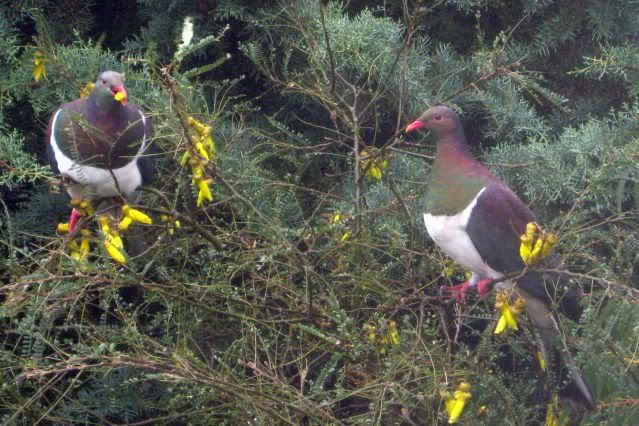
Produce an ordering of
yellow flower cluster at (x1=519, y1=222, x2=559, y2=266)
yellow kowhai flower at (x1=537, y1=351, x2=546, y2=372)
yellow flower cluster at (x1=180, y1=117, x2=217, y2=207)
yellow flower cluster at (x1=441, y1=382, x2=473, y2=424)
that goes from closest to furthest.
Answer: yellow flower cluster at (x1=519, y1=222, x2=559, y2=266) < yellow flower cluster at (x1=441, y1=382, x2=473, y2=424) < yellow flower cluster at (x1=180, y1=117, x2=217, y2=207) < yellow kowhai flower at (x1=537, y1=351, x2=546, y2=372)

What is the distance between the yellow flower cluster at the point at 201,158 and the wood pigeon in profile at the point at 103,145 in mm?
387

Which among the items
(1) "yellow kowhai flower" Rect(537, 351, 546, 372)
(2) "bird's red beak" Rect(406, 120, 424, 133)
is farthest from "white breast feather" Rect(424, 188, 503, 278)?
(1) "yellow kowhai flower" Rect(537, 351, 546, 372)

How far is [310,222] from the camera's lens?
2.76 m

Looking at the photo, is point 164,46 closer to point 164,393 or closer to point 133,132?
point 133,132

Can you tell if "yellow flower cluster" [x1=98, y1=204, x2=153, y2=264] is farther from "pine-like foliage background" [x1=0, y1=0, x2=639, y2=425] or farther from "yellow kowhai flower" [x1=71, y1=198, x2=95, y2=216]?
"yellow kowhai flower" [x1=71, y1=198, x2=95, y2=216]

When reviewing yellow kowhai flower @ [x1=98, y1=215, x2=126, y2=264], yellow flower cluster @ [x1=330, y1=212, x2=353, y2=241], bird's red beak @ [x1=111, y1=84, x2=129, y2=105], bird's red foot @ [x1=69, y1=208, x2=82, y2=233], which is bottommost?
bird's red foot @ [x1=69, y1=208, x2=82, y2=233]

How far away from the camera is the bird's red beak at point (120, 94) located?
2314 mm

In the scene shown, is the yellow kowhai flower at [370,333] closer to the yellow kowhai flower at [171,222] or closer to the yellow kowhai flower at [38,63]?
the yellow kowhai flower at [171,222]

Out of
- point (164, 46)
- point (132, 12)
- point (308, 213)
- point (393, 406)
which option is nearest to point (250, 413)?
point (393, 406)

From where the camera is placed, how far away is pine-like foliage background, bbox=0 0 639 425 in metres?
1.92

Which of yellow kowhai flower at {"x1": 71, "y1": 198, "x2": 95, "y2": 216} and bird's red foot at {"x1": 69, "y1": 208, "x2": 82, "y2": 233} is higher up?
yellow kowhai flower at {"x1": 71, "y1": 198, "x2": 95, "y2": 216}

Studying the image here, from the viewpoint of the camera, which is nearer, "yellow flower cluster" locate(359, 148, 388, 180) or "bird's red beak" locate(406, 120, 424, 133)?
"yellow flower cluster" locate(359, 148, 388, 180)

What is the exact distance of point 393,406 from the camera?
209 centimetres

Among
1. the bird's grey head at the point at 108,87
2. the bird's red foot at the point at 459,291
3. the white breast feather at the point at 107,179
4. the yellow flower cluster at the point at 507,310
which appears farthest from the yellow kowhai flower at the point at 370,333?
the bird's grey head at the point at 108,87
